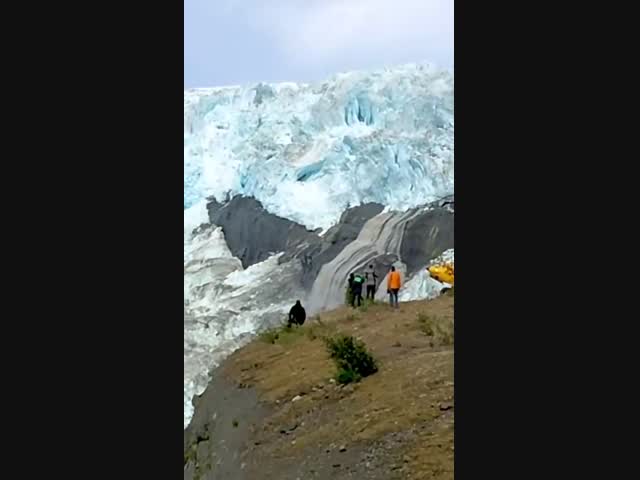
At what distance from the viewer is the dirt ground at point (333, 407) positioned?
18.8 ft

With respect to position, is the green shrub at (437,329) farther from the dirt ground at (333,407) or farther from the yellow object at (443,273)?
the yellow object at (443,273)

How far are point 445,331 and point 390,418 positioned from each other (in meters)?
0.62

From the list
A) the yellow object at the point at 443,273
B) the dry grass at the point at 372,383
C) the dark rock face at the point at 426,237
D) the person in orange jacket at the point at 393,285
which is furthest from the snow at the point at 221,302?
the yellow object at the point at 443,273

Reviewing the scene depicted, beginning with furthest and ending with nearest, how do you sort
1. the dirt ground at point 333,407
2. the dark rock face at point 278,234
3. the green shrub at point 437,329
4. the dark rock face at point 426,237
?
1. the dark rock face at point 278,234
2. the dark rock face at point 426,237
3. the green shrub at point 437,329
4. the dirt ground at point 333,407

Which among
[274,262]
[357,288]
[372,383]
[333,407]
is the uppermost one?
[274,262]

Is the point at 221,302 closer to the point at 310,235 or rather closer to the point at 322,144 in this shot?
the point at 310,235

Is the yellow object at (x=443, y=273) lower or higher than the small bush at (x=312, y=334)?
higher

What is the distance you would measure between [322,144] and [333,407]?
1.65 metres

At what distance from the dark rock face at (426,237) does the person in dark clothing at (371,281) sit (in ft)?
0.67

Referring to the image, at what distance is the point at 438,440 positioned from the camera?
225 inches

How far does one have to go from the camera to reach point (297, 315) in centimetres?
613

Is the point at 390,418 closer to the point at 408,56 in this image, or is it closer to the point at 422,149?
the point at 422,149

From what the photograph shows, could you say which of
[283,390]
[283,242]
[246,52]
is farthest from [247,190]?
[283,390]

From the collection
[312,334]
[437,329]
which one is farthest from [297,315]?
[437,329]
